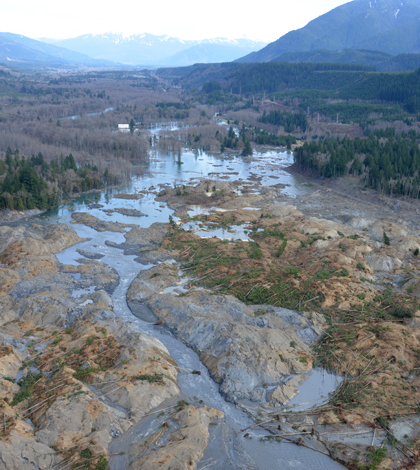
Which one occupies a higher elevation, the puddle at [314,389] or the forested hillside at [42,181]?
the forested hillside at [42,181]

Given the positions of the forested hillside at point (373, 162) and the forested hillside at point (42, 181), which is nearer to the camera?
the forested hillside at point (42, 181)

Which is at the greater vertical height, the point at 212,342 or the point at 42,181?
the point at 42,181

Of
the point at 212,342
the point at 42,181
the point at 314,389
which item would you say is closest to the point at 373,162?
the point at 42,181

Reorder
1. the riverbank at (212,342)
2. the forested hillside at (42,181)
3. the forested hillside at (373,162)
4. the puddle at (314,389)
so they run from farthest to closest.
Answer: the forested hillside at (373,162) < the forested hillside at (42,181) < the puddle at (314,389) < the riverbank at (212,342)

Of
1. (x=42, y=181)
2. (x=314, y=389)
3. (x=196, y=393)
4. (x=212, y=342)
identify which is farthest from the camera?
(x=42, y=181)

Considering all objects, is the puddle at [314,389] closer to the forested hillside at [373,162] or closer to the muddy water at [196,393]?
the muddy water at [196,393]

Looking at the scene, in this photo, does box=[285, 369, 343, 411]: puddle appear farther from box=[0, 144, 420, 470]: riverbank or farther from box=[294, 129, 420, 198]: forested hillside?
box=[294, 129, 420, 198]: forested hillside

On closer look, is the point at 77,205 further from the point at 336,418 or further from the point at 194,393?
the point at 336,418

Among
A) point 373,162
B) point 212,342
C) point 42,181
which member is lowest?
point 212,342

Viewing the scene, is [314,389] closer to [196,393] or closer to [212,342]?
[196,393]

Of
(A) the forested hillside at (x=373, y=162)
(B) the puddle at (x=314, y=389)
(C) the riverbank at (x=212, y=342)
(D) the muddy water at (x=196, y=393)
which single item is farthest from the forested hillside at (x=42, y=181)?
(B) the puddle at (x=314, y=389)

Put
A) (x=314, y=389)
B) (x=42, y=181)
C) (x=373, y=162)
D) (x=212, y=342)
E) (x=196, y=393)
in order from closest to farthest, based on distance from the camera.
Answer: (x=196, y=393) < (x=314, y=389) < (x=212, y=342) < (x=42, y=181) < (x=373, y=162)
